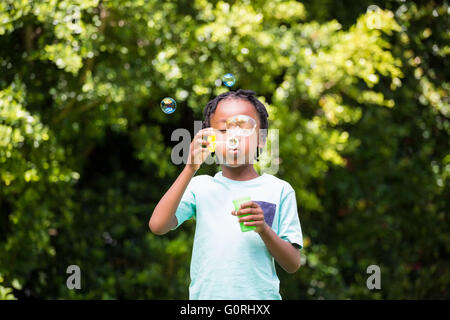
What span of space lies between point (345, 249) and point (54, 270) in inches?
97.7

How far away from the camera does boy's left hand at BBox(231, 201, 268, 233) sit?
1.59 m

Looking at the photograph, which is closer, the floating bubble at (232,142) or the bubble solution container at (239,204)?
the bubble solution container at (239,204)

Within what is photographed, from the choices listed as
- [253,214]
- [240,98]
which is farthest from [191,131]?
[253,214]

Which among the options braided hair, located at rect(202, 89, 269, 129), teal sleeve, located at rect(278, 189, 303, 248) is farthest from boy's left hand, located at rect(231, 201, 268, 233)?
braided hair, located at rect(202, 89, 269, 129)

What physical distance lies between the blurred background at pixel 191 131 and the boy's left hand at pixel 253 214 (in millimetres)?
1934

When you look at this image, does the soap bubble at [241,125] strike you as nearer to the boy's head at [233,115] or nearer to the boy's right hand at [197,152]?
the boy's head at [233,115]

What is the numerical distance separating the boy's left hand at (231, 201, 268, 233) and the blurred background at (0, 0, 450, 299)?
1.93 metres

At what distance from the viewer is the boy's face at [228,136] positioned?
1.72 m

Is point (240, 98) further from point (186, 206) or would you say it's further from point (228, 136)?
point (186, 206)

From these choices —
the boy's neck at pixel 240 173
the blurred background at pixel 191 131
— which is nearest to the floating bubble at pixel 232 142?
the boy's neck at pixel 240 173

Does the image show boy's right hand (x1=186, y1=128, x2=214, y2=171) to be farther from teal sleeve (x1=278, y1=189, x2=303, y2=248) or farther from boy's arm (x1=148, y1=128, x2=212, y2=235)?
teal sleeve (x1=278, y1=189, x2=303, y2=248)

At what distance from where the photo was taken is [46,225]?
11.8 ft
